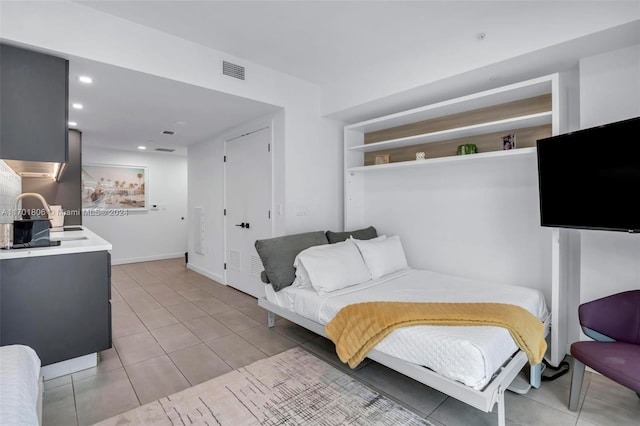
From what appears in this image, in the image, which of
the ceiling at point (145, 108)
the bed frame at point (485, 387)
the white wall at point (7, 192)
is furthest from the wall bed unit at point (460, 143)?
the white wall at point (7, 192)

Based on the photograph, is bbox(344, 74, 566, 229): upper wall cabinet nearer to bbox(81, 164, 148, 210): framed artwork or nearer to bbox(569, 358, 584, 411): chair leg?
bbox(569, 358, 584, 411): chair leg

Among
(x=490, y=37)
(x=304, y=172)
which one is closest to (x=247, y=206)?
(x=304, y=172)

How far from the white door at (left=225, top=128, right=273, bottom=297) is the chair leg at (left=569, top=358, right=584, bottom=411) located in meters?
3.00

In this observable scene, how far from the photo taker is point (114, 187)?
6.34 metres

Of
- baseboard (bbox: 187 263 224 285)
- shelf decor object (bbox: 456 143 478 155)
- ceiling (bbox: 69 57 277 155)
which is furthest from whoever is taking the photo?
baseboard (bbox: 187 263 224 285)

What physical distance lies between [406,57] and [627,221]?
217cm

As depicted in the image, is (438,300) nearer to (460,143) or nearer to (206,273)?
(460,143)

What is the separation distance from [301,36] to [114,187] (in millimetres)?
5507

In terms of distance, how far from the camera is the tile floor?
6.30 ft

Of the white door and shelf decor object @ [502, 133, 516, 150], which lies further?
the white door

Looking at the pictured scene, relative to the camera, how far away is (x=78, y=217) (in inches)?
197

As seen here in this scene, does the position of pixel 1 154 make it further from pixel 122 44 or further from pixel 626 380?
pixel 626 380

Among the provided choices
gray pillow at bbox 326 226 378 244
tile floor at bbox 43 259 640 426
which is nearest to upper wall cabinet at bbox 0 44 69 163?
tile floor at bbox 43 259 640 426

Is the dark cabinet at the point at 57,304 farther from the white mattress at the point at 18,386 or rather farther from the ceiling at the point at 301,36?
the ceiling at the point at 301,36
